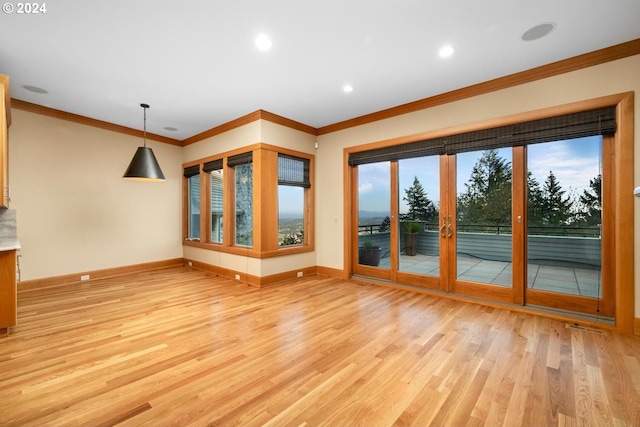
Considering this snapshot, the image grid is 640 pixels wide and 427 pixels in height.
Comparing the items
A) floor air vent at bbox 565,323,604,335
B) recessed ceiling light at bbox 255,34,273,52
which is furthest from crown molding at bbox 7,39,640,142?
floor air vent at bbox 565,323,604,335

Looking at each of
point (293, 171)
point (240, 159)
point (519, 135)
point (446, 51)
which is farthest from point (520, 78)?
point (240, 159)

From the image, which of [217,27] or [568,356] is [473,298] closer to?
[568,356]

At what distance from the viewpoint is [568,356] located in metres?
2.37

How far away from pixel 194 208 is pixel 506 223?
611 centimetres

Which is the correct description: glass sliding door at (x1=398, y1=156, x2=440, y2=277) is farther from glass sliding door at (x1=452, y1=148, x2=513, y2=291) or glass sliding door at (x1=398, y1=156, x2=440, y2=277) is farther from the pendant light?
the pendant light

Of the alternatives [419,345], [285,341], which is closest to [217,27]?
[285,341]

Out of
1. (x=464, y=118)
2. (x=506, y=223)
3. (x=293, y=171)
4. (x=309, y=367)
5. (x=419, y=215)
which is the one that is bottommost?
(x=309, y=367)

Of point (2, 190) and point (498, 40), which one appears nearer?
point (498, 40)

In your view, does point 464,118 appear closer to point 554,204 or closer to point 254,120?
point 554,204

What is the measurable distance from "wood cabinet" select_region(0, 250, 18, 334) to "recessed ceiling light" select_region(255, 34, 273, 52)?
3.35m

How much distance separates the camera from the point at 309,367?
87.3 inches

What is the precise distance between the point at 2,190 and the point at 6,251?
670mm

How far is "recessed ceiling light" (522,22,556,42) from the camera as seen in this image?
2.52m

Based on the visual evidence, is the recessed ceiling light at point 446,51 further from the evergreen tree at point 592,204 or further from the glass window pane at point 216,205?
the glass window pane at point 216,205
